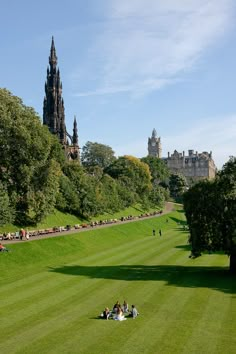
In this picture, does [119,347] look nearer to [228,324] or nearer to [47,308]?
[228,324]

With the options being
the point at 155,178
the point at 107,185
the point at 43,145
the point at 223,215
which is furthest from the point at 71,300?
the point at 155,178

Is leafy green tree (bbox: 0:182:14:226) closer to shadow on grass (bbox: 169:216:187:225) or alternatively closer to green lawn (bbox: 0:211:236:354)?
green lawn (bbox: 0:211:236:354)

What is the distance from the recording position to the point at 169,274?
40.8 metres

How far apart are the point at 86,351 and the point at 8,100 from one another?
4419 cm

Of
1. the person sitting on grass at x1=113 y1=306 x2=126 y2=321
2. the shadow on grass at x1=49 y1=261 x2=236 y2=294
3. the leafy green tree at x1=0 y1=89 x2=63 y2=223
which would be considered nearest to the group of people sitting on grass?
the person sitting on grass at x1=113 y1=306 x2=126 y2=321

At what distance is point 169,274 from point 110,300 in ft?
36.4

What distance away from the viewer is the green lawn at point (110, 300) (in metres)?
22.0

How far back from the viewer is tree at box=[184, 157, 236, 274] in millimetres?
40438

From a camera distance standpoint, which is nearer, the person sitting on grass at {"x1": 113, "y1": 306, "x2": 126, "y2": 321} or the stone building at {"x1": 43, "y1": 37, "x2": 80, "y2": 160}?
the person sitting on grass at {"x1": 113, "y1": 306, "x2": 126, "y2": 321}

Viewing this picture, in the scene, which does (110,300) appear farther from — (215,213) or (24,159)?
(24,159)

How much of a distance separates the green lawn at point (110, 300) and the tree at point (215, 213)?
251cm

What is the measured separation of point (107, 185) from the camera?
108 metres

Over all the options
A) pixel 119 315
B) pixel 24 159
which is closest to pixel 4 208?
Answer: pixel 24 159

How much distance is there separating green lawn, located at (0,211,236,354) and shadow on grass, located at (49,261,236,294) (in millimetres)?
75
